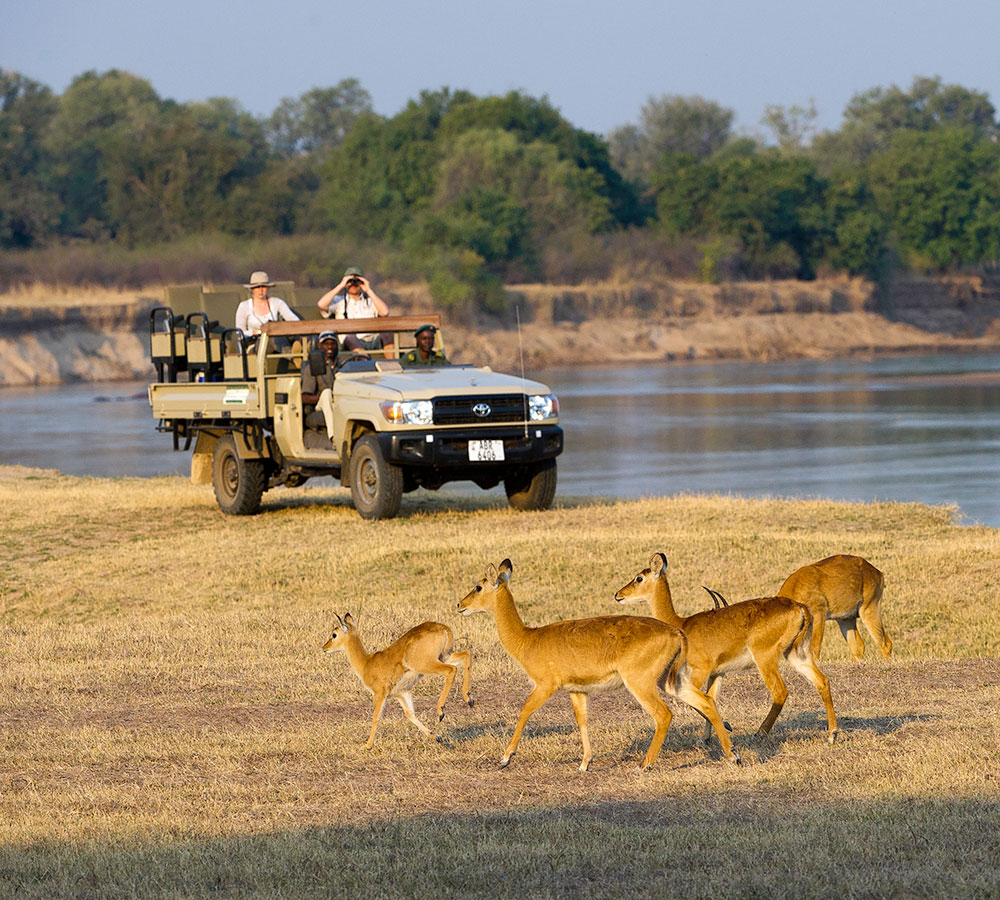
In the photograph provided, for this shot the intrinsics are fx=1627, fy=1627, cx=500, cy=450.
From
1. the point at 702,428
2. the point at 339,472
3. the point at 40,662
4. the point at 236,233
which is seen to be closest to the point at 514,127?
the point at 236,233

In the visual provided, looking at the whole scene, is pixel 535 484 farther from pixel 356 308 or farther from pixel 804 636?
pixel 804 636

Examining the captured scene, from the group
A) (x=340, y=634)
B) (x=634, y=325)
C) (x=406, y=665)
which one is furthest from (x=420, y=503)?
(x=634, y=325)

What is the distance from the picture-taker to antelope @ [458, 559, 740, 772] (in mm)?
7816

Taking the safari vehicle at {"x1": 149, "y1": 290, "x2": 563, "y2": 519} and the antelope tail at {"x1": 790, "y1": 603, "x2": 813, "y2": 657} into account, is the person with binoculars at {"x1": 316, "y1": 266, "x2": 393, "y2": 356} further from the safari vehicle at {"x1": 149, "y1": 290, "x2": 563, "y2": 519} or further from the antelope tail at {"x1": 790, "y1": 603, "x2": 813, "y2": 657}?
the antelope tail at {"x1": 790, "y1": 603, "x2": 813, "y2": 657}

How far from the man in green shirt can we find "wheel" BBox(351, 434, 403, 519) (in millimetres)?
1460

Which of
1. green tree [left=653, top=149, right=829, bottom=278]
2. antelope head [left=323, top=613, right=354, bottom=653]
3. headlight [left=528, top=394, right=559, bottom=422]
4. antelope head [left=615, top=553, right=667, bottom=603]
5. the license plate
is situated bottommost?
antelope head [left=323, top=613, right=354, bottom=653]

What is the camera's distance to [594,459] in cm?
3244

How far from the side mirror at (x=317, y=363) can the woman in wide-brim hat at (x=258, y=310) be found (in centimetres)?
114

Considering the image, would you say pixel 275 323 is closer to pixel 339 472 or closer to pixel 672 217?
pixel 339 472

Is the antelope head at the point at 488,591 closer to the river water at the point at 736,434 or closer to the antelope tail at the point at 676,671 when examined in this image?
the antelope tail at the point at 676,671

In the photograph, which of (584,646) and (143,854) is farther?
(584,646)

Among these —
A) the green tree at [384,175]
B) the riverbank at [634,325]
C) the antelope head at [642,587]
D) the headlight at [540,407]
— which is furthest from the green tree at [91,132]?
the antelope head at [642,587]

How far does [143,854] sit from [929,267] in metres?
92.3

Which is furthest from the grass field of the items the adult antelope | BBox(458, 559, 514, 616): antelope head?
BBox(458, 559, 514, 616): antelope head
